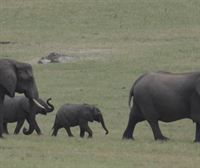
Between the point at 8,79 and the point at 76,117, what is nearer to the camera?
the point at 8,79

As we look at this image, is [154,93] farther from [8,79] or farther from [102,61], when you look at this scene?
[102,61]

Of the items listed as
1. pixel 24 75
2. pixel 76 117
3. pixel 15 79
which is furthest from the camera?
pixel 76 117

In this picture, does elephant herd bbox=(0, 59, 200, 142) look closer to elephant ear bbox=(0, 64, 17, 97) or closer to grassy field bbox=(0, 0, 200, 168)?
elephant ear bbox=(0, 64, 17, 97)

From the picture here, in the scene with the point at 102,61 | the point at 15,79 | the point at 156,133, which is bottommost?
the point at 102,61

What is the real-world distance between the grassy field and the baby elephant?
15.5 inches

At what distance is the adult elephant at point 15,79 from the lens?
2048 centimetres

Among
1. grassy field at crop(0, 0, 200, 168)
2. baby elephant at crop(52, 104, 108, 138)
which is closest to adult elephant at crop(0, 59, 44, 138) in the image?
grassy field at crop(0, 0, 200, 168)

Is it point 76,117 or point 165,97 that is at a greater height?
point 165,97

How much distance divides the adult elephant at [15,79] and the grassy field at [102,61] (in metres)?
0.89

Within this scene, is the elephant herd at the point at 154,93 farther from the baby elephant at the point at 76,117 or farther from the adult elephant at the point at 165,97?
the baby elephant at the point at 76,117

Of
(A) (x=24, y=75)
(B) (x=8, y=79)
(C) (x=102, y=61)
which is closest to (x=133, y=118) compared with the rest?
(A) (x=24, y=75)

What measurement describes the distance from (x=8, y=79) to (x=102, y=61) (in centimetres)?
2001

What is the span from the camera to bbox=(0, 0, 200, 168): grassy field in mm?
17734

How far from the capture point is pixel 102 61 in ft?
132
